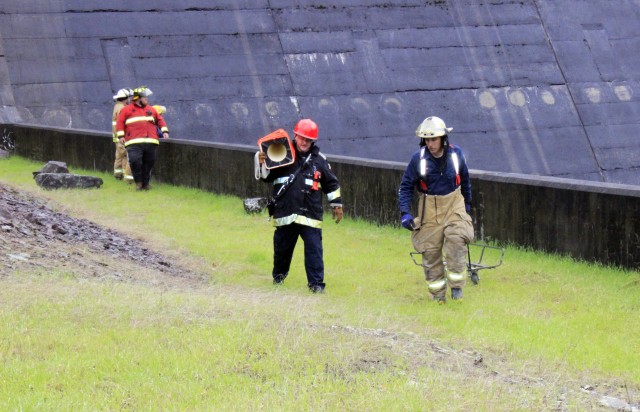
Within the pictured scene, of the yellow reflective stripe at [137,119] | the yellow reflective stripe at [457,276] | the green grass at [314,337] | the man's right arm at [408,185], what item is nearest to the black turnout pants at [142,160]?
the yellow reflective stripe at [137,119]

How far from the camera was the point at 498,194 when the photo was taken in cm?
1437

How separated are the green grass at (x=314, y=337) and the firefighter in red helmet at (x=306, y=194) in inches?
18.8

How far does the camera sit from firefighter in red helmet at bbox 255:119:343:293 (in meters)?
11.3

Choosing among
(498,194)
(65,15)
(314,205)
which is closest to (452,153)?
(314,205)

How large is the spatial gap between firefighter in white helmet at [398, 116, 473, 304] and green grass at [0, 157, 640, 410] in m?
0.33

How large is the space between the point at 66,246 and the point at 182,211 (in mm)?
5506

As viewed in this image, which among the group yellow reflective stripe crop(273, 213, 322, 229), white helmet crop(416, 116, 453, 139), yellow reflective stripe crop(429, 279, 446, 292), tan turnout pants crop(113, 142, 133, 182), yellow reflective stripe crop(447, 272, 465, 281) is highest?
white helmet crop(416, 116, 453, 139)

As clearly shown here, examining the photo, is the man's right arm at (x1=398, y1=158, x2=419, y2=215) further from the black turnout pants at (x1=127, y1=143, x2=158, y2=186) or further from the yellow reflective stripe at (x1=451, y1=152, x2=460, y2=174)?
the black turnout pants at (x1=127, y1=143, x2=158, y2=186)

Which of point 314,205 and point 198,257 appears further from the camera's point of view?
point 198,257

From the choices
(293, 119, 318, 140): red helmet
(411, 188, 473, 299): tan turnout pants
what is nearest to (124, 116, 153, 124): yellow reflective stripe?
(293, 119, 318, 140): red helmet

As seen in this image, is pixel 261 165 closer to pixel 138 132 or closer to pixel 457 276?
pixel 457 276

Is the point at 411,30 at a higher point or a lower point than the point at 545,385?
higher

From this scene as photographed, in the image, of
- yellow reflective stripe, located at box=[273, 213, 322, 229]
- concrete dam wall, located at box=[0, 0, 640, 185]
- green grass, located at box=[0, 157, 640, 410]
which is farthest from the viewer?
concrete dam wall, located at box=[0, 0, 640, 185]

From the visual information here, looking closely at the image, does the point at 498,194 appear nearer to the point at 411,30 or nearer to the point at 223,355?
the point at 223,355
